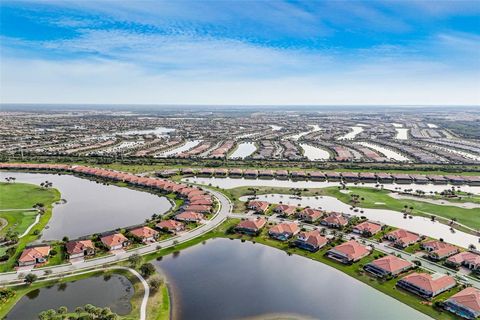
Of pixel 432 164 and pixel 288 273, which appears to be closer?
pixel 288 273

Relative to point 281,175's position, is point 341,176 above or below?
above

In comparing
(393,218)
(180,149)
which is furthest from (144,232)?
(180,149)

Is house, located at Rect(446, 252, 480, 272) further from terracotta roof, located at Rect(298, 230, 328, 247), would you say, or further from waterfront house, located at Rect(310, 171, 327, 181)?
waterfront house, located at Rect(310, 171, 327, 181)

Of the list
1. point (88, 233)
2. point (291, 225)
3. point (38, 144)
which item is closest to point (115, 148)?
point (38, 144)

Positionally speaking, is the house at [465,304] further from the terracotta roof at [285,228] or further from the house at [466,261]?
the terracotta roof at [285,228]

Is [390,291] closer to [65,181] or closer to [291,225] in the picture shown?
[291,225]

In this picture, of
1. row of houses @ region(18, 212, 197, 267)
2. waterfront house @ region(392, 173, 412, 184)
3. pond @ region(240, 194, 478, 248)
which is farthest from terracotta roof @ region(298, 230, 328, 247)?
waterfront house @ region(392, 173, 412, 184)

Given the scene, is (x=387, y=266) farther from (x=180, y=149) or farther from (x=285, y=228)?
(x=180, y=149)
